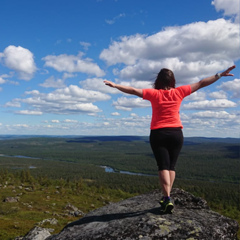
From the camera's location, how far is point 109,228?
21.5 feet

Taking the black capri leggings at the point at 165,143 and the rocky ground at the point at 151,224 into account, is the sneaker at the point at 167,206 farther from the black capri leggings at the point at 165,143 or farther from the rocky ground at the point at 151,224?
the black capri leggings at the point at 165,143

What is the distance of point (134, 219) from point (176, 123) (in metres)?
3.00

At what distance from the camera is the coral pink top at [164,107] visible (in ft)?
21.1

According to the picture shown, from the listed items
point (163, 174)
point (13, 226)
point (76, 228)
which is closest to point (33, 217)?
point (13, 226)

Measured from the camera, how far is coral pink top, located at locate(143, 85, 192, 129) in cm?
645

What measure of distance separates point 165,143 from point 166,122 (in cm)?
57

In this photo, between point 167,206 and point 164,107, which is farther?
point 167,206

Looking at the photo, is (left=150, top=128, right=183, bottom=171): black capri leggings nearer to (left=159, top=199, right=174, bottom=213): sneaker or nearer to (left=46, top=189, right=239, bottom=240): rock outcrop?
(left=159, top=199, right=174, bottom=213): sneaker

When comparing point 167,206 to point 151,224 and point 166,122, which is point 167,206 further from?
point 166,122

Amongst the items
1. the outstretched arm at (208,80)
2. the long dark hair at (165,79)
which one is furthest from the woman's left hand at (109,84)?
the outstretched arm at (208,80)

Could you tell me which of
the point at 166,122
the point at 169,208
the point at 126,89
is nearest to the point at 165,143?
the point at 166,122

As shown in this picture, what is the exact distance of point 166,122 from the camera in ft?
21.1

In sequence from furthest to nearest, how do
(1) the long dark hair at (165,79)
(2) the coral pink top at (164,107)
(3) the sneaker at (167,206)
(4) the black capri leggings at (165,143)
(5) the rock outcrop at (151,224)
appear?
(1) the long dark hair at (165,79), (3) the sneaker at (167,206), (2) the coral pink top at (164,107), (4) the black capri leggings at (165,143), (5) the rock outcrop at (151,224)

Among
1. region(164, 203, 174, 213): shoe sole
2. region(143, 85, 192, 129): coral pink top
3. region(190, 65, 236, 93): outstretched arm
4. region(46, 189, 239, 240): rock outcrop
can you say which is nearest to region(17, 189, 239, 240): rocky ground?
region(46, 189, 239, 240): rock outcrop
